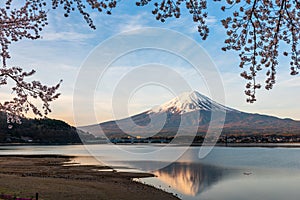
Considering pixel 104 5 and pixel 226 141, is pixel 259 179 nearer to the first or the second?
pixel 104 5

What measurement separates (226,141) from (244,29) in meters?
156

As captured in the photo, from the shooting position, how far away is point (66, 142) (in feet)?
495

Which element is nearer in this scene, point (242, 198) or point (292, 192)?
point (242, 198)

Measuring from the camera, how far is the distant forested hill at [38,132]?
4746 inches

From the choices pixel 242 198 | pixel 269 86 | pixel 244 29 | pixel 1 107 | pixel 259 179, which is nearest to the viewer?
pixel 244 29

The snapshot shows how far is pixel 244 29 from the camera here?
3.79m

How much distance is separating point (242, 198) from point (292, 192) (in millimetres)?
3693

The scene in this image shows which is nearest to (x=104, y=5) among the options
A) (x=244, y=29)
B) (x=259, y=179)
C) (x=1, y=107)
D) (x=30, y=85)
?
(x=244, y=29)

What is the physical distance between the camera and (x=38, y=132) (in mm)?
129375

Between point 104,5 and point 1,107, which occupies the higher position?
point 104,5

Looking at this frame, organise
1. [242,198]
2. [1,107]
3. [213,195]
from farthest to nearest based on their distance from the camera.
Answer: [213,195], [242,198], [1,107]

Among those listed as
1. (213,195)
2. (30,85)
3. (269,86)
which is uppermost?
(30,85)

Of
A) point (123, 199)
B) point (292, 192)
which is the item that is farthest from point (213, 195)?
point (123, 199)

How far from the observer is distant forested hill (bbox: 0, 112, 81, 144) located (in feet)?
395
